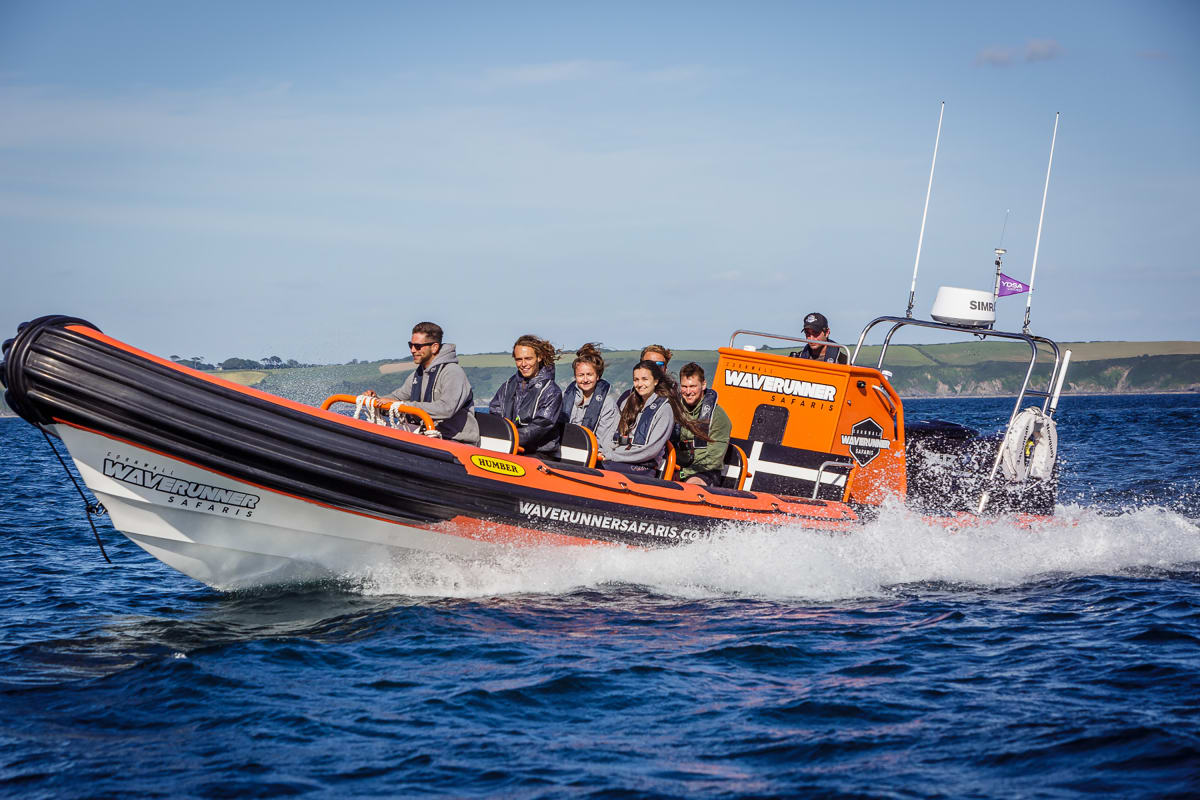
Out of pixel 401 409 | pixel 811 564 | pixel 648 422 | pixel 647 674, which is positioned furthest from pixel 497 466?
pixel 811 564

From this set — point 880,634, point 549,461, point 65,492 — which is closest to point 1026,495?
point 880,634

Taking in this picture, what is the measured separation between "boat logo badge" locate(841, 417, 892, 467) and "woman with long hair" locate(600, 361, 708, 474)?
1.31 meters

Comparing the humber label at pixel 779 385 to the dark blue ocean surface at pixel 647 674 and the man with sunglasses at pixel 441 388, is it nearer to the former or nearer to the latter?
the dark blue ocean surface at pixel 647 674

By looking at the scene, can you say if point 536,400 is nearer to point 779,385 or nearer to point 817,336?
point 779,385

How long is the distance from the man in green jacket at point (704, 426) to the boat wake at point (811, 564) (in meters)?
0.73

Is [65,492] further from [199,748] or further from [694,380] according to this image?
[199,748]

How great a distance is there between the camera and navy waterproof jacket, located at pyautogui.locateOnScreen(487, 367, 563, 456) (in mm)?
7332

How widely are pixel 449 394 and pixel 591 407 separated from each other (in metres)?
1.35

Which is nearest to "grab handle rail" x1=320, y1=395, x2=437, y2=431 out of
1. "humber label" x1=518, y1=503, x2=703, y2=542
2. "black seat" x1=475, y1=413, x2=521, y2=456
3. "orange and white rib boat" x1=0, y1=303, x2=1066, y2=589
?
"orange and white rib boat" x1=0, y1=303, x2=1066, y2=589

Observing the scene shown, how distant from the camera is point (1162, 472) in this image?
15883 millimetres

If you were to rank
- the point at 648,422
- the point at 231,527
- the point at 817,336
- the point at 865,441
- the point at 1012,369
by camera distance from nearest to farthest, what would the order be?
the point at 231,527
the point at 648,422
the point at 865,441
the point at 817,336
the point at 1012,369

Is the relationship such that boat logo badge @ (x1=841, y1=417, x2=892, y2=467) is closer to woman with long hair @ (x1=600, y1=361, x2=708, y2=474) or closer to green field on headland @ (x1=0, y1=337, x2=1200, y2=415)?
woman with long hair @ (x1=600, y1=361, x2=708, y2=474)

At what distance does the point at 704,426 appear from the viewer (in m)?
7.85

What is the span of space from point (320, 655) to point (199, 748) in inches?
50.2
